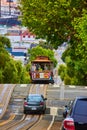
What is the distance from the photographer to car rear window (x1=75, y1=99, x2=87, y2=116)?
12295 mm

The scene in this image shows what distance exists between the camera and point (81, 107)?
1254 cm

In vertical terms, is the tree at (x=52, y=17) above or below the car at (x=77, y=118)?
below

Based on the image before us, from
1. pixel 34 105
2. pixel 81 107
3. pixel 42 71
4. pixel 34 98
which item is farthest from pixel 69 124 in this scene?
pixel 42 71

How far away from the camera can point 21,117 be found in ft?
107

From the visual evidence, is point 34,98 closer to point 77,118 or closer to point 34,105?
point 34,105

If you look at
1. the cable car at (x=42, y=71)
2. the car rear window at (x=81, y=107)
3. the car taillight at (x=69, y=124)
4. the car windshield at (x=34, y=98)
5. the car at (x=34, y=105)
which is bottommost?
the cable car at (x=42, y=71)

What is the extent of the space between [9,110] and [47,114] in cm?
306

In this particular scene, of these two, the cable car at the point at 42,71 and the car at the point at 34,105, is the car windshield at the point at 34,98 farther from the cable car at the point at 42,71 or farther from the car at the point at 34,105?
the cable car at the point at 42,71

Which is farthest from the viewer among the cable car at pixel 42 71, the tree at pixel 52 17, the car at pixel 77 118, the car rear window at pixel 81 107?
the cable car at pixel 42 71

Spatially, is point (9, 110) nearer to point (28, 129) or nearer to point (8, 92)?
point (8, 92)

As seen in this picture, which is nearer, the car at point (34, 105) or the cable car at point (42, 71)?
the car at point (34, 105)

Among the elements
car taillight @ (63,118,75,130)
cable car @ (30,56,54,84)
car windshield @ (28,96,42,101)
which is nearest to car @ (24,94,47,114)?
car windshield @ (28,96,42,101)

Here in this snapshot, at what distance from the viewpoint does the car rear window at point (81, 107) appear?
484 inches

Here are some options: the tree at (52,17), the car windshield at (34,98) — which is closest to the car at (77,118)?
the tree at (52,17)
